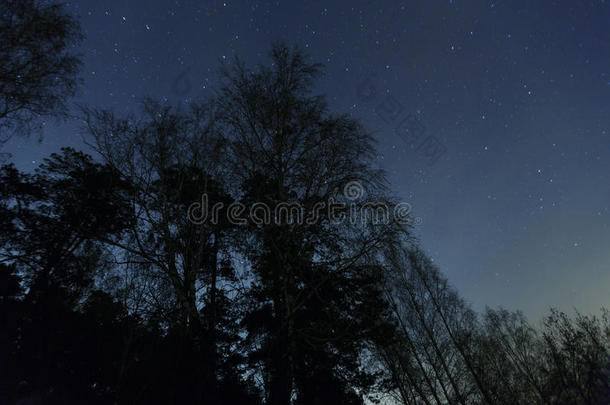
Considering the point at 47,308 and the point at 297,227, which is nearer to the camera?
the point at 297,227

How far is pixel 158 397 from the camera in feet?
25.8

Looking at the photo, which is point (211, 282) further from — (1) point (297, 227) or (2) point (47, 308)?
(2) point (47, 308)

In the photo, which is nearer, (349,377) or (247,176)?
(247,176)

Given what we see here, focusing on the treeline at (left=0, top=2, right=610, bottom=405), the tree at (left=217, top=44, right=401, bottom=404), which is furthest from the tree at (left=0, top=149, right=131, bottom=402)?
the tree at (left=217, top=44, right=401, bottom=404)

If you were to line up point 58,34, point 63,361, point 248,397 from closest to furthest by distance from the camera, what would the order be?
point 58,34 < point 248,397 < point 63,361

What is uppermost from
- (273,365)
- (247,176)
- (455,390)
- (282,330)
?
(247,176)

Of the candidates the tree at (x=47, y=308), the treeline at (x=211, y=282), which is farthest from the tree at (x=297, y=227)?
the tree at (x=47, y=308)

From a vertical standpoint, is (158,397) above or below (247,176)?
below

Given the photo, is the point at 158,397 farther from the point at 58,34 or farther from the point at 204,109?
the point at 58,34

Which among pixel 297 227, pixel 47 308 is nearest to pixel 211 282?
pixel 297 227

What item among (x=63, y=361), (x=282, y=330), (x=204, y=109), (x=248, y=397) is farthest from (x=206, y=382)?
(x=63, y=361)

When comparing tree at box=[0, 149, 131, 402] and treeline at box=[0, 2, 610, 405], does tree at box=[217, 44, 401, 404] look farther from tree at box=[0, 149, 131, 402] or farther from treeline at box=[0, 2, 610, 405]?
tree at box=[0, 149, 131, 402]

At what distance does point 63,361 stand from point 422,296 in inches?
680

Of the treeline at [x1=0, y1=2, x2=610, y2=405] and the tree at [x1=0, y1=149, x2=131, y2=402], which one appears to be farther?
the tree at [x1=0, y1=149, x2=131, y2=402]
